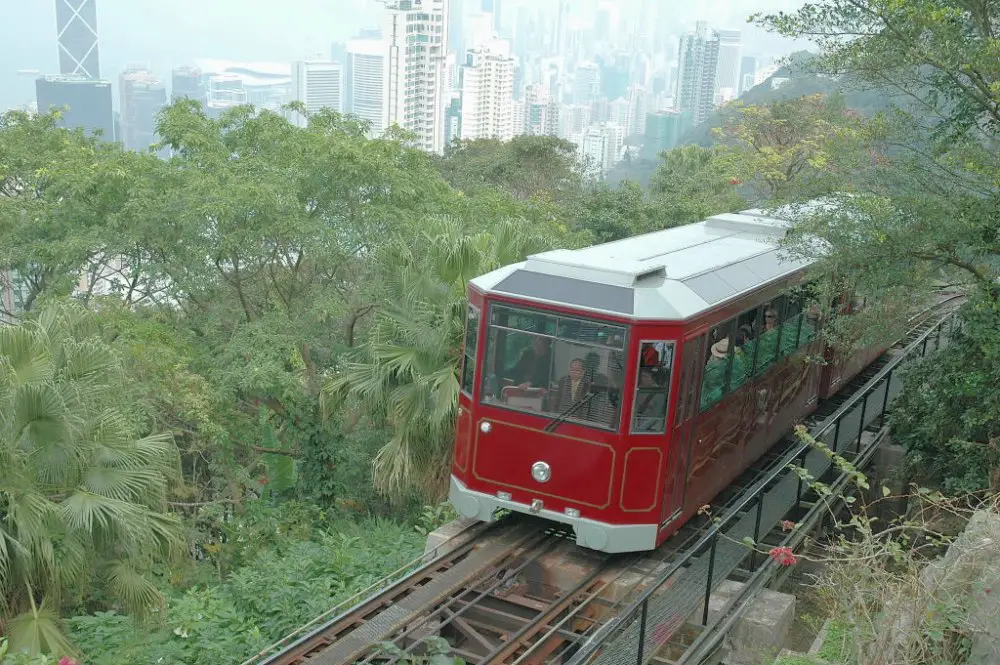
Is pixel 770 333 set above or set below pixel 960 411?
above

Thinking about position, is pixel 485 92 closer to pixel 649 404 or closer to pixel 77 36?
pixel 77 36

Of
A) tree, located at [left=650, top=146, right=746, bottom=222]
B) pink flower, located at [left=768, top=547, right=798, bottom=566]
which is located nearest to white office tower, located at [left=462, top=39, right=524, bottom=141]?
tree, located at [left=650, top=146, right=746, bottom=222]

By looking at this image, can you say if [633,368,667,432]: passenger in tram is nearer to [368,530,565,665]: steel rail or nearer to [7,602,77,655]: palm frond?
[368,530,565,665]: steel rail

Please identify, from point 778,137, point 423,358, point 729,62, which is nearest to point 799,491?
point 423,358

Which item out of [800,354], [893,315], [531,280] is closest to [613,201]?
[800,354]

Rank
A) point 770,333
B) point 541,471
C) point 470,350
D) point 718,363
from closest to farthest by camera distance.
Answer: point 541,471
point 470,350
point 718,363
point 770,333

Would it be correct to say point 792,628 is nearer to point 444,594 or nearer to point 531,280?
point 444,594

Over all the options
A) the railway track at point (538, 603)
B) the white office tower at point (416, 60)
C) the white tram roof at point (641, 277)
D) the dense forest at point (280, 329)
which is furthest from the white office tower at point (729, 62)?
the railway track at point (538, 603)

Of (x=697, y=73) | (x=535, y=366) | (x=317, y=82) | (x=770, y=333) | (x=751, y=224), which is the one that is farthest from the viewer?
(x=317, y=82)

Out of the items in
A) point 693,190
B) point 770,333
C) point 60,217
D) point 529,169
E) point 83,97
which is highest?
point 770,333
